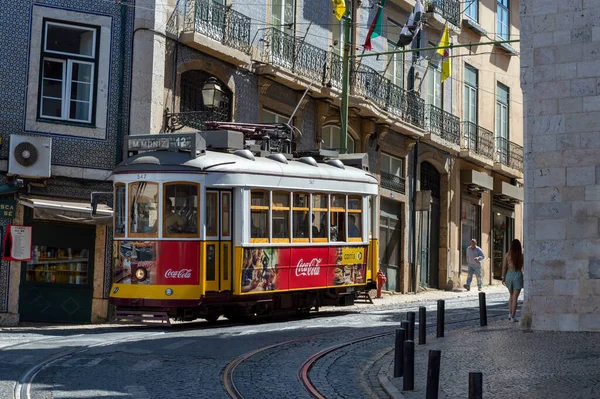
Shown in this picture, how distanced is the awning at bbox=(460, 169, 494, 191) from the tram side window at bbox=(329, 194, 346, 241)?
14962 millimetres

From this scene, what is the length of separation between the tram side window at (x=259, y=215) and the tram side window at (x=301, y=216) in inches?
30.2

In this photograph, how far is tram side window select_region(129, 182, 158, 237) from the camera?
623 inches

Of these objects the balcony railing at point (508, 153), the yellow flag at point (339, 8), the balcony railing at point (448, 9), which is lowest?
the balcony railing at point (508, 153)

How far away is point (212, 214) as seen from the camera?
16.0 m

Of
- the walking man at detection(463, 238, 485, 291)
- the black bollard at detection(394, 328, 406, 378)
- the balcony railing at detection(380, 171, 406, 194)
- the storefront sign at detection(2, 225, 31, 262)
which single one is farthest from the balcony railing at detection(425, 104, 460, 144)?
the black bollard at detection(394, 328, 406, 378)

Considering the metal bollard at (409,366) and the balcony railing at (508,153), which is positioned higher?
the balcony railing at (508,153)

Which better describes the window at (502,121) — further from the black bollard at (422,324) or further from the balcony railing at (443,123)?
the black bollard at (422,324)

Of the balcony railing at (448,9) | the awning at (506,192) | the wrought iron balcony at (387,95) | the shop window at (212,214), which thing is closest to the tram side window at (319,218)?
the shop window at (212,214)

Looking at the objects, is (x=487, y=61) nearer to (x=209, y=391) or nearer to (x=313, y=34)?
(x=313, y=34)

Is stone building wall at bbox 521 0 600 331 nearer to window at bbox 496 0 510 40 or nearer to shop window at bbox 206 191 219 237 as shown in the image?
shop window at bbox 206 191 219 237

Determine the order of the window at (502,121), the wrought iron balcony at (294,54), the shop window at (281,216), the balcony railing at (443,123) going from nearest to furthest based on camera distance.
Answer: the shop window at (281,216)
the wrought iron balcony at (294,54)
the balcony railing at (443,123)
the window at (502,121)

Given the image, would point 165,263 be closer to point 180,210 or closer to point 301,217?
point 180,210

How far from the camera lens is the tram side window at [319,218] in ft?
58.3

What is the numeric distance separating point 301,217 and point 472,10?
18470mm
